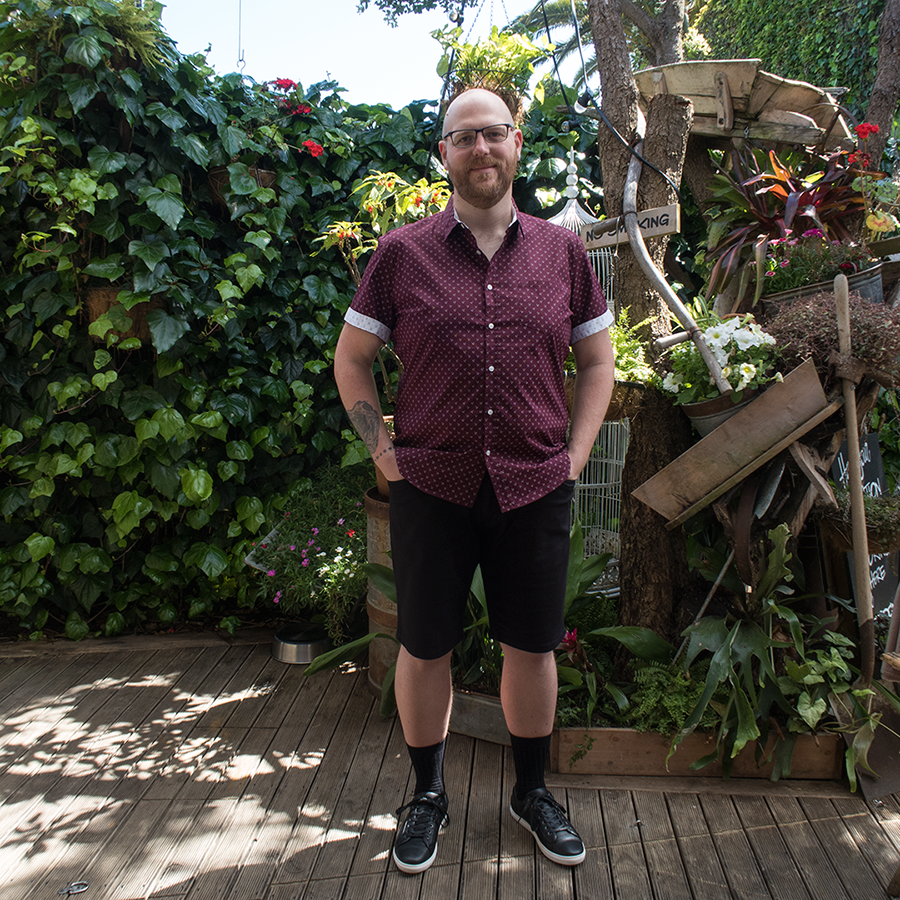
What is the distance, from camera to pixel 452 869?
1688 mm

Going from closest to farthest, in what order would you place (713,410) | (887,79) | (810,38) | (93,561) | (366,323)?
(366,323)
(713,410)
(93,561)
(887,79)
(810,38)

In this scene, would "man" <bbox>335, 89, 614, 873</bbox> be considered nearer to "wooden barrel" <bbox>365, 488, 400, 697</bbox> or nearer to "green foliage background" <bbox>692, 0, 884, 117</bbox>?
"wooden barrel" <bbox>365, 488, 400, 697</bbox>

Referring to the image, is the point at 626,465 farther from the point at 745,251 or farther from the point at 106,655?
the point at 106,655

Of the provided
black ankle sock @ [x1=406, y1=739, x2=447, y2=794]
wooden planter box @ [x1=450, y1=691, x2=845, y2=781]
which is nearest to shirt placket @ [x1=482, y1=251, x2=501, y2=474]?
black ankle sock @ [x1=406, y1=739, x2=447, y2=794]

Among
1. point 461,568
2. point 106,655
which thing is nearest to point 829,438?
point 461,568

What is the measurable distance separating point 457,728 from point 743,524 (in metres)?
1.12

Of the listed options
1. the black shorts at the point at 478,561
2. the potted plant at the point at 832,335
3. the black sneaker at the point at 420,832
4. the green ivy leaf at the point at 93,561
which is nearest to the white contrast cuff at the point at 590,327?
the black shorts at the point at 478,561

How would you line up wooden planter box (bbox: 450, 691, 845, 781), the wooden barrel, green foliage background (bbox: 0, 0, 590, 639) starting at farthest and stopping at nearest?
green foliage background (bbox: 0, 0, 590, 639), the wooden barrel, wooden planter box (bbox: 450, 691, 845, 781)

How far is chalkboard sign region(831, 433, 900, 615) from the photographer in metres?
2.26

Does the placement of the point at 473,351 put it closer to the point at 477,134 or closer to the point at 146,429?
the point at 477,134

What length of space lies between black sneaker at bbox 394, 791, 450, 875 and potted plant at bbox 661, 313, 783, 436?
128cm

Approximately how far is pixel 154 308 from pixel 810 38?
9994 mm

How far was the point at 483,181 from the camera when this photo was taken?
1542mm

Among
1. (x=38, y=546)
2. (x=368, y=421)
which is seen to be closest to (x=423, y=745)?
(x=368, y=421)
